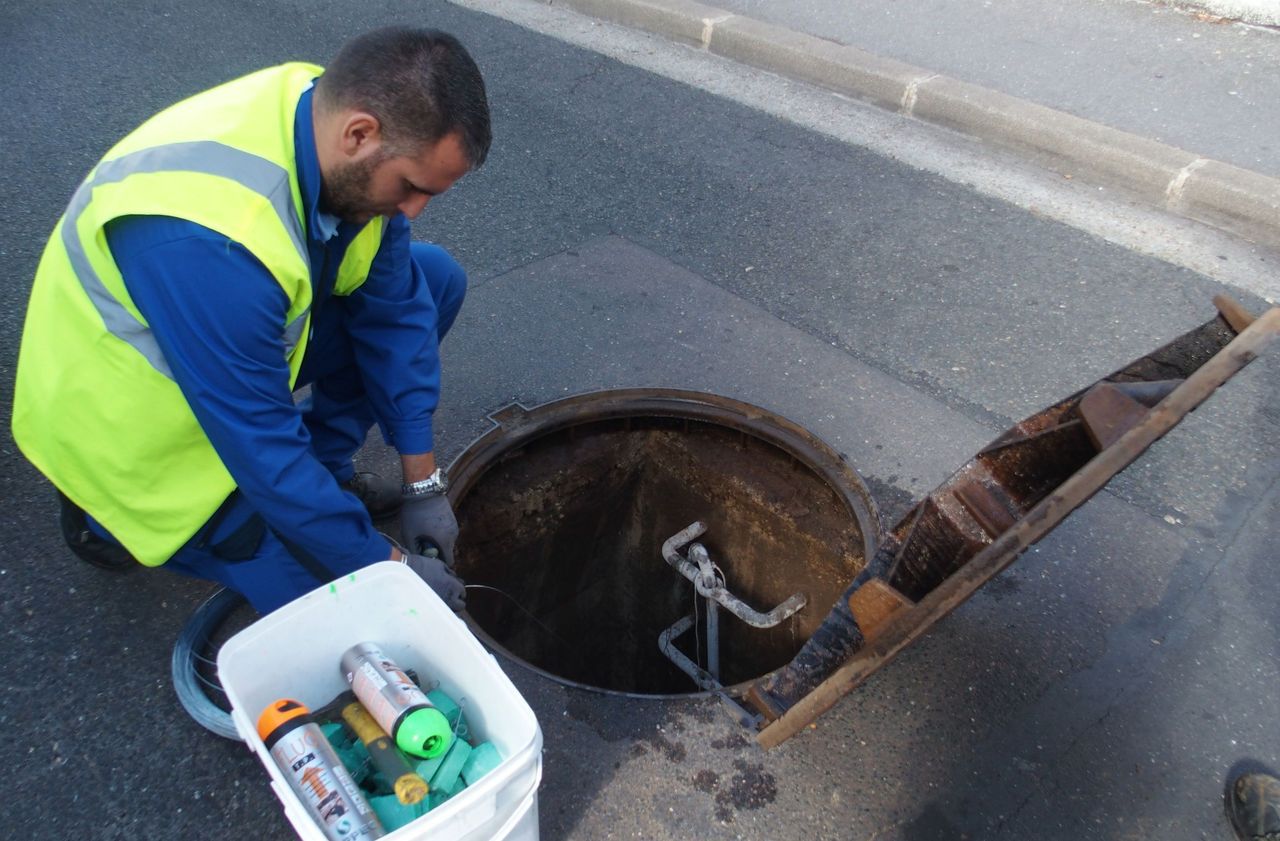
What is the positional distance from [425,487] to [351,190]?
33.9 inches

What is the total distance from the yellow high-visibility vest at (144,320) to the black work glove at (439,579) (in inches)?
16.2

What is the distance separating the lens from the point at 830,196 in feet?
13.7

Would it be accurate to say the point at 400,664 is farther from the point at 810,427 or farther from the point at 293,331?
the point at 810,427

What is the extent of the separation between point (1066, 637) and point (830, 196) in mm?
2450

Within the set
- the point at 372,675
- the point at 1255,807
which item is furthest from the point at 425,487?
the point at 1255,807

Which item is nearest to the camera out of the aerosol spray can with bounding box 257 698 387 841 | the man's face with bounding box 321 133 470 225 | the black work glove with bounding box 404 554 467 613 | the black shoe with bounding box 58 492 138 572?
the aerosol spray can with bounding box 257 698 387 841

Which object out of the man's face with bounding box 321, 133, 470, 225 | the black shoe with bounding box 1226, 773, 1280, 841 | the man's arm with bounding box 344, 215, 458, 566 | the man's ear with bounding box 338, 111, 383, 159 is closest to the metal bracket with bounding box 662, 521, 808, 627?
the man's arm with bounding box 344, 215, 458, 566

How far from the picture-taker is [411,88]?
5.30ft

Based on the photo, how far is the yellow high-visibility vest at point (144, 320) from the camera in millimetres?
1615

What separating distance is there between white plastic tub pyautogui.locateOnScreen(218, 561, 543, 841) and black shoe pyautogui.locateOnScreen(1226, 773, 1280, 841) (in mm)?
1438

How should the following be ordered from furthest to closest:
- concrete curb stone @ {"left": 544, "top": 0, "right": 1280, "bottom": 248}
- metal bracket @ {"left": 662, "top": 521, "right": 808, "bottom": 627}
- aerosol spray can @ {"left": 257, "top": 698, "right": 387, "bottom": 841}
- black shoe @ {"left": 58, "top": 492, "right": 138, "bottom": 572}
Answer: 1. concrete curb stone @ {"left": 544, "top": 0, "right": 1280, "bottom": 248}
2. metal bracket @ {"left": 662, "top": 521, "right": 808, "bottom": 627}
3. black shoe @ {"left": 58, "top": 492, "right": 138, "bottom": 572}
4. aerosol spray can @ {"left": 257, "top": 698, "right": 387, "bottom": 841}

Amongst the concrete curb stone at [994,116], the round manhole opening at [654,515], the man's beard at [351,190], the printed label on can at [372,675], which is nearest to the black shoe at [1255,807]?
the round manhole opening at [654,515]

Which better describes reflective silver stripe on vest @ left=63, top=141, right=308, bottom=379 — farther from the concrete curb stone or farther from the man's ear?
the concrete curb stone

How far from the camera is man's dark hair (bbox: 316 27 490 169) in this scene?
63.9 inches
